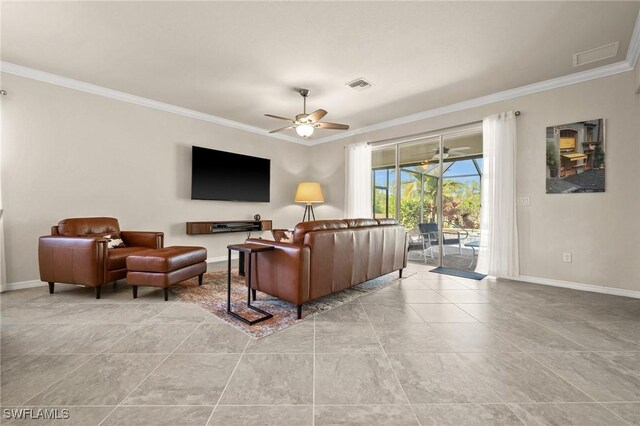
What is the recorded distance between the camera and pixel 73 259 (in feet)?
9.36

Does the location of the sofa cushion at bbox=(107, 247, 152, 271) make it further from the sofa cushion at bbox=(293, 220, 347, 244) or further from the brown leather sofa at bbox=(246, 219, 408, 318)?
the sofa cushion at bbox=(293, 220, 347, 244)

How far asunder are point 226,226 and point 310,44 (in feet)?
11.5

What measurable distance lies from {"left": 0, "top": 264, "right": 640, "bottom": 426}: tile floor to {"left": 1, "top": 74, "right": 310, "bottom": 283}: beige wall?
146 centimetres

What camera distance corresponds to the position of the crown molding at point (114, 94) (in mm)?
3230

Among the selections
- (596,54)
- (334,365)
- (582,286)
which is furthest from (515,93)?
(334,365)

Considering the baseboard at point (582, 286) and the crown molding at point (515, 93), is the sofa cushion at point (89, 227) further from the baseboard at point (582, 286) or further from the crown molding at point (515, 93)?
the baseboard at point (582, 286)

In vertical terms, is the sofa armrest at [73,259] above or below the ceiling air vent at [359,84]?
below

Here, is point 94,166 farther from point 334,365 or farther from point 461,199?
point 461,199

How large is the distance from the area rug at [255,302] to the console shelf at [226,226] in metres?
1.24

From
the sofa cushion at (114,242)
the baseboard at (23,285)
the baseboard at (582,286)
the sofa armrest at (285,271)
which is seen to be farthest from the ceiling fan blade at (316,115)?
the baseboard at (23,285)

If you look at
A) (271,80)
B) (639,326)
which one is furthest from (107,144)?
(639,326)

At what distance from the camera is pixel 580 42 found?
2.68 m

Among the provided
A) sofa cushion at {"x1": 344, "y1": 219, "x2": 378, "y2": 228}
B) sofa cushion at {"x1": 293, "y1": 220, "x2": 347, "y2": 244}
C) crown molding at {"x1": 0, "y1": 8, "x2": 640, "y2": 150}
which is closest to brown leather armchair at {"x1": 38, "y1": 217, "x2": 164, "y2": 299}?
crown molding at {"x1": 0, "y1": 8, "x2": 640, "y2": 150}

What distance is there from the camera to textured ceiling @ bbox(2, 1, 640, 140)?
2.27 metres
